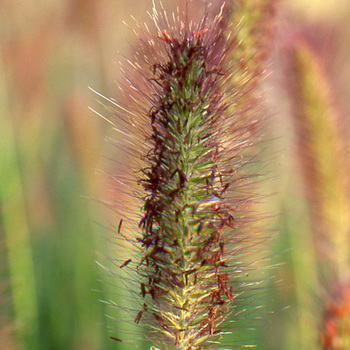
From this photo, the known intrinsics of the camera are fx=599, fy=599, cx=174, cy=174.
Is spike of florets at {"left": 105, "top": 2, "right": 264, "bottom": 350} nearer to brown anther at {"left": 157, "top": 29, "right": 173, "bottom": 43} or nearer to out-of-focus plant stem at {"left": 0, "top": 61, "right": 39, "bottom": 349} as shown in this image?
brown anther at {"left": 157, "top": 29, "right": 173, "bottom": 43}

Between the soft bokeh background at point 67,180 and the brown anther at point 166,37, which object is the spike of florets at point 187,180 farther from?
the soft bokeh background at point 67,180

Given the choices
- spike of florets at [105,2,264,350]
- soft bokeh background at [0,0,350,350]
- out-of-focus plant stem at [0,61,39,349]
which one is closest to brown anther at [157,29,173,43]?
spike of florets at [105,2,264,350]

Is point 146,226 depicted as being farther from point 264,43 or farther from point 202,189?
point 264,43

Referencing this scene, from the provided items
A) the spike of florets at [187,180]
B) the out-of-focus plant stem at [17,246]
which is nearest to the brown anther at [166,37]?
the spike of florets at [187,180]

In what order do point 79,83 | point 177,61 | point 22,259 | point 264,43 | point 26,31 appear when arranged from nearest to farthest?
point 177,61 < point 264,43 < point 22,259 < point 26,31 < point 79,83

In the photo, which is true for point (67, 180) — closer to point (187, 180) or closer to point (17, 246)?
point (17, 246)

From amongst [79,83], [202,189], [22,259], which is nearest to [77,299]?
[22,259]

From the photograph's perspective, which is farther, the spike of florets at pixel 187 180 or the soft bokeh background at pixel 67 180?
the soft bokeh background at pixel 67 180

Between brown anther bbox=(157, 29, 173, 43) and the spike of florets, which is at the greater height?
brown anther bbox=(157, 29, 173, 43)
